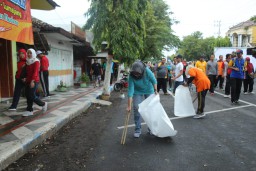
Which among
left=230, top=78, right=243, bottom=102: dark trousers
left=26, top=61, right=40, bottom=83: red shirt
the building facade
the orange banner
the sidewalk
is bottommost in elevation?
the sidewalk

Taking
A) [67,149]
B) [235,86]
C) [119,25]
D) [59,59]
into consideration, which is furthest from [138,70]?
[59,59]

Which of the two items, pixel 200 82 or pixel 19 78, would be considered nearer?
pixel 19 78

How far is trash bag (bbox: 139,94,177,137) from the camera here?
497 cm

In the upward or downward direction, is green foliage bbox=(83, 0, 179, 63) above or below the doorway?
above

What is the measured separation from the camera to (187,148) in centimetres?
461

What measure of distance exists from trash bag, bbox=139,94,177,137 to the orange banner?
141 inches

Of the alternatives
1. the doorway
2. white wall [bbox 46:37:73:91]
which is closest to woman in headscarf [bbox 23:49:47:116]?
the doorway

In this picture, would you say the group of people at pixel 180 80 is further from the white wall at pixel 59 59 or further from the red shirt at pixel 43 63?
the white wall at pixel 59 59

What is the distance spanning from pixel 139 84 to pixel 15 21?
377cm

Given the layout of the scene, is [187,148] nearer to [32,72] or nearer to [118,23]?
[32,72]

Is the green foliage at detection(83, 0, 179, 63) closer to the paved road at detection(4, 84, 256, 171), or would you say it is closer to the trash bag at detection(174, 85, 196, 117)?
the trash bag at detection(174, 85, 196, 117)

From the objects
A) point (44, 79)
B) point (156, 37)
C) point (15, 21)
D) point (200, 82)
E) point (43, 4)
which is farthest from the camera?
point (156, 37)

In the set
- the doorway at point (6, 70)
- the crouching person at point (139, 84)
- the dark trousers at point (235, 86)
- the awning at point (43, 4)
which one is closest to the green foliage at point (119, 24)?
the awning at point (43, 4)

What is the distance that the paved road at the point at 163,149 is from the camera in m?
3.85
